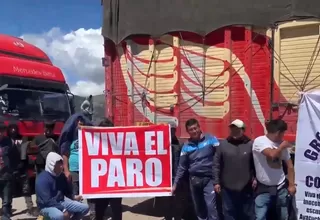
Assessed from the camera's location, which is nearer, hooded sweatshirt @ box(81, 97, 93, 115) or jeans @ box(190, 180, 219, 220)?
jeans @ box(190, 180, 219, 220)

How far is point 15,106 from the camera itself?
32.1 feet

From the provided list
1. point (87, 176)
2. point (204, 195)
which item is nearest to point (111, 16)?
point (87, 176)

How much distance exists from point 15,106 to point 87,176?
13.3 ft

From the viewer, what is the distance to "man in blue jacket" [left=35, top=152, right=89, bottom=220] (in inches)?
228

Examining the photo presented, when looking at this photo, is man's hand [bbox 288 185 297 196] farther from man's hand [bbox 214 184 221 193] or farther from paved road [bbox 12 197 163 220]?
paved road [bbox 12 197 163 220]

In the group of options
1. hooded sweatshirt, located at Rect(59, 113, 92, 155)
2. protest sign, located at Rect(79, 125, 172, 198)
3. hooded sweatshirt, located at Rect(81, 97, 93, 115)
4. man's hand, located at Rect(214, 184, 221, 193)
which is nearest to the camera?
man's hand, located at Rect(214, 184, 221, 193)

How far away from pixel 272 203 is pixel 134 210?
10.4ft

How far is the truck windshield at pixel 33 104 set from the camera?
9.60 meters

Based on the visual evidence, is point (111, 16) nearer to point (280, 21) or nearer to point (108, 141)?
point (108, 141)

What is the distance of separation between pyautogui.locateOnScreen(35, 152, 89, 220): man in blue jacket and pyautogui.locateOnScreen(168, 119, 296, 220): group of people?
1.34m

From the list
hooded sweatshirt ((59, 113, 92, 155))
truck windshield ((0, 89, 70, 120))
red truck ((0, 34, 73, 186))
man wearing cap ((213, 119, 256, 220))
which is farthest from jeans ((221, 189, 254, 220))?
truck windshield ((0, 89, 70, 120))

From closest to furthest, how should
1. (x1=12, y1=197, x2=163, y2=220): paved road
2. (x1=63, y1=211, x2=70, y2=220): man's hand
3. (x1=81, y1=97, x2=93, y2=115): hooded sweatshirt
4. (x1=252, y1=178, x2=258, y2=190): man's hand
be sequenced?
(x1=252, y1=178, x2=258, y2=190): man's hand → (x1=63, y1=211, x2=70, y2=220): man's hand → (x1=81, y1=97, x2=93, y2=115): hooded sweatshirt → (x1=12, y1=197, x2=163, y2=220): paved road

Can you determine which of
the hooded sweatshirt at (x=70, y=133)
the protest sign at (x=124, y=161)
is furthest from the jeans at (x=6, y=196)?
the protest sign at (x=124, y=161)

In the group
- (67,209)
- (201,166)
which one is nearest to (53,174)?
(67,209)
